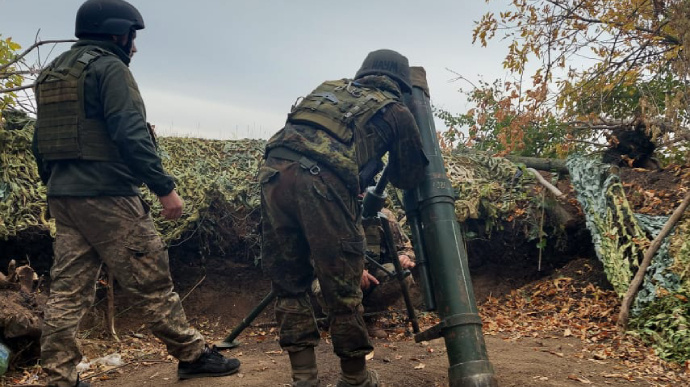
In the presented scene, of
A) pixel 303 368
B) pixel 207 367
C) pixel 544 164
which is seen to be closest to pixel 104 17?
pixel 207 367

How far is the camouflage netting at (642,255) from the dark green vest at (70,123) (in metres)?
4.29

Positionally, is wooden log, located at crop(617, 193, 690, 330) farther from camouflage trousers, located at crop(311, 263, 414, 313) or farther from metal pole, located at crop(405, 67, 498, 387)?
metal pole, located at crop(405, 67, 498, 387)

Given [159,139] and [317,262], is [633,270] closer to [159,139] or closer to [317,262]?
[317,262]

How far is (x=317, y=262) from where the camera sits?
117 inches

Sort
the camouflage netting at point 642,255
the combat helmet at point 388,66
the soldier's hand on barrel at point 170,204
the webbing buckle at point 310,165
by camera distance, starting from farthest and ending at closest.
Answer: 1. the camouflage netting at point 642,255
2. the combat helmet at point 388,66
3. the soldier's hand on barrel at point 170,204
4. the webbing buckle at point 310,165

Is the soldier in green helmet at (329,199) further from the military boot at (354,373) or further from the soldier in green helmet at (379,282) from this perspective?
the soldier in green helmet at (379,282)

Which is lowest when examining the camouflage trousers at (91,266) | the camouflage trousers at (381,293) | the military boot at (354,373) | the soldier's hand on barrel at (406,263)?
the military boot at (354,373)

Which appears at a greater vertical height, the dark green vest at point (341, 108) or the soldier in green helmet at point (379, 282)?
the dark green vest at point (341, 108)

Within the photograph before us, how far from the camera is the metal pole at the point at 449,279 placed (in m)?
3.05

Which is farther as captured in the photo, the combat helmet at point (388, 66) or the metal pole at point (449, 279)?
the combat helmet at point (388, 66)

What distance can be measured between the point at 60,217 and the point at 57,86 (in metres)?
0.76

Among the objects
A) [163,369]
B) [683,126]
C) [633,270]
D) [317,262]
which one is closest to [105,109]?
[317,262]

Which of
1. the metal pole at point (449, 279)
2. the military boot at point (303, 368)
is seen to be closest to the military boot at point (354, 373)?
the military boot at point (303, 368)

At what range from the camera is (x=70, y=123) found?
3.10 m
